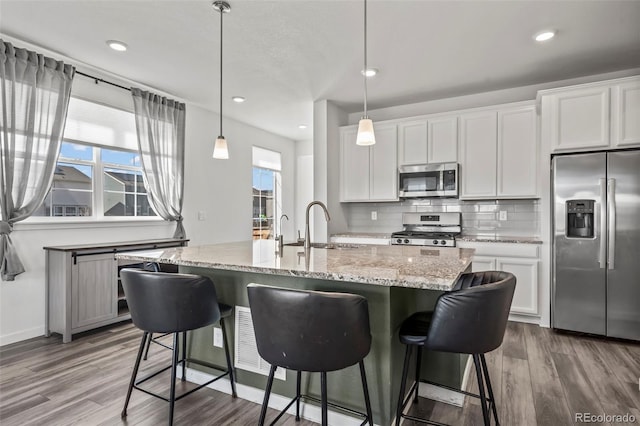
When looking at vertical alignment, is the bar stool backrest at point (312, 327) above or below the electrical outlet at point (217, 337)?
above

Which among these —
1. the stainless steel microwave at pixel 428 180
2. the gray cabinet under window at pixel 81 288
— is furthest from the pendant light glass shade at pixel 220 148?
the stainless steel microwave at pixel 428 180

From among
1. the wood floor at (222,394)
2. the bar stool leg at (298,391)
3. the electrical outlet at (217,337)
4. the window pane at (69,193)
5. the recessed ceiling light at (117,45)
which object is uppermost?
the recessed ceiling light at (117,45)

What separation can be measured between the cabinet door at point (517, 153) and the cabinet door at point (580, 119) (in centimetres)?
33

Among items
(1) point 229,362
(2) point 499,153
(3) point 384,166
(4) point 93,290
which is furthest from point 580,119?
(4) point 93,290

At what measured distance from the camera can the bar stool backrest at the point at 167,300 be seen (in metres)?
1.78

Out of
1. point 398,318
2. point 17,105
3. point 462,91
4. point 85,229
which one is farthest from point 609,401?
point 17,105

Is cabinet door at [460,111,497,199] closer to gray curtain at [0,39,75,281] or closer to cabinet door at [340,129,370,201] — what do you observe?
cabinet door at [340,129,370,201]

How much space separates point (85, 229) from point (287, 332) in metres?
3.15

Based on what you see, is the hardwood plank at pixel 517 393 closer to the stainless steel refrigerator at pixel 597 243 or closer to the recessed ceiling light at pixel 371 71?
the stainless steel refrigerator at pixel 597 243

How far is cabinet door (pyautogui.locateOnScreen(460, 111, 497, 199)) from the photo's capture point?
399 centimetres

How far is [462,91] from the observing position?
13.9 feet

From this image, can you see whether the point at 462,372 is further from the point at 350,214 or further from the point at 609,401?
the point at 350,214

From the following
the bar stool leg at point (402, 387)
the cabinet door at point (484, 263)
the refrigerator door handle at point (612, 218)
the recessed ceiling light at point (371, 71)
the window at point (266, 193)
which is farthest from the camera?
the window at point (266, 193)

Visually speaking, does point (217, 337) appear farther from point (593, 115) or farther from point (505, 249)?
point (593, 115)
